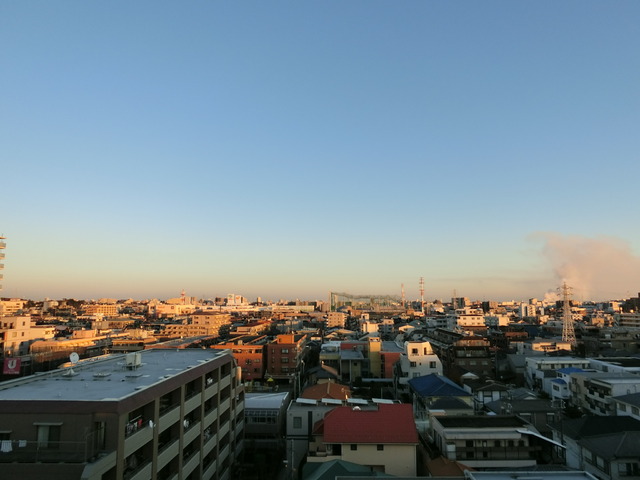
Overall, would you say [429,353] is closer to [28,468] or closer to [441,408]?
→ [441,408]

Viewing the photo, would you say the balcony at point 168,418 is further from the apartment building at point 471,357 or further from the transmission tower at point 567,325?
the transmission tower at point 567,325

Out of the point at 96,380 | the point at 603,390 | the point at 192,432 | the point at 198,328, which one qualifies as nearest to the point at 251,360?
the point at 192,432

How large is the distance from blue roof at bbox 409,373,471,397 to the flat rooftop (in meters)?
14.7

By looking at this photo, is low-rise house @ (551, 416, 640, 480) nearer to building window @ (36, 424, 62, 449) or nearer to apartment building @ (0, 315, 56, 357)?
building window @ (36, 424, 62, 449)

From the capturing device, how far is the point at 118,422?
9.74 m

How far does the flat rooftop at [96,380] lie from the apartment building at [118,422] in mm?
28

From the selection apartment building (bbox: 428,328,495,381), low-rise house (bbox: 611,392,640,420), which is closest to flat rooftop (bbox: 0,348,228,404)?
low-rise house (bbox: 611,392,640,420)

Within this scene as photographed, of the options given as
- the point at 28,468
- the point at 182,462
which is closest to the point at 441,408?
the point at 182,462

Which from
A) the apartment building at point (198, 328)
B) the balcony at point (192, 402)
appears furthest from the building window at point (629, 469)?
the apartment building at point (198, 328)

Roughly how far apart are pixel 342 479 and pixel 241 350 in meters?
30.5

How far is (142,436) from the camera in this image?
11234 mm

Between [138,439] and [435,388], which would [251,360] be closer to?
[435,388]

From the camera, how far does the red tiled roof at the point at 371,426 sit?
15.6m

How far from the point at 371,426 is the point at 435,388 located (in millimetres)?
11325
